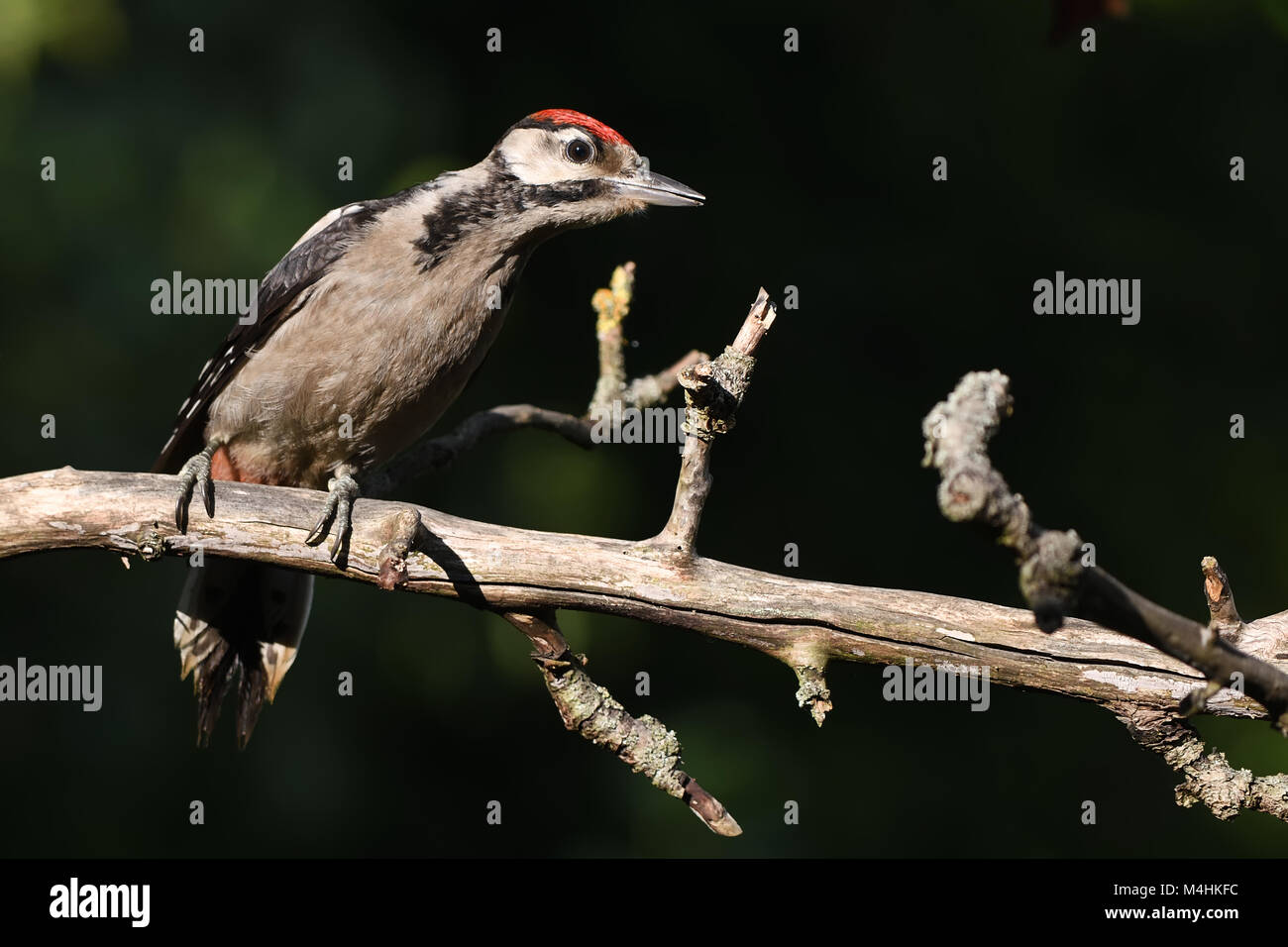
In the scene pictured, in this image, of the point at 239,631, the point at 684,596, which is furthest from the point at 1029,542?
the point at 239,631

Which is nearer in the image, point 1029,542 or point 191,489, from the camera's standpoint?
point 1029,542

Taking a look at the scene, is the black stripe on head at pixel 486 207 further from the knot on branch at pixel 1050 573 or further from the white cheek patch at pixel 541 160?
the knot on branch at pixel 1050 573

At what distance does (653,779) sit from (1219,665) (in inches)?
49.2

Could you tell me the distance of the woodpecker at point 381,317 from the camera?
11.7 ft

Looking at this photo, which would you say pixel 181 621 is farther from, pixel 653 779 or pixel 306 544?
pixel 653 779

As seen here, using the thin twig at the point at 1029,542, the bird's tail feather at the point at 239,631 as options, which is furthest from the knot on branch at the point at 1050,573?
the bird's tail feather at the point at 239,631

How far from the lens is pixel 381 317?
139 inches

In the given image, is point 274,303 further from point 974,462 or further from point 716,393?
point 974,462

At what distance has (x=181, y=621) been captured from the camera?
3852 mm

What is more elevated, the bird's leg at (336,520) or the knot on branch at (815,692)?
the bird's leg at (336,520)

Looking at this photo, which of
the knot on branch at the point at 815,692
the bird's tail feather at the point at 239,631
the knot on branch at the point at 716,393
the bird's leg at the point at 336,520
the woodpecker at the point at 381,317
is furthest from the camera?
the bird's tail feather at the point at 239,631

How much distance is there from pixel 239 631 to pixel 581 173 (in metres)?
1.85

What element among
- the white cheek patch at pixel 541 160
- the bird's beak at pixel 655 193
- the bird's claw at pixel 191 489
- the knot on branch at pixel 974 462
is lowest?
the knot on branch at pixel 974 462

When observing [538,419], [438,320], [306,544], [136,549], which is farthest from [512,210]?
[136,549]
